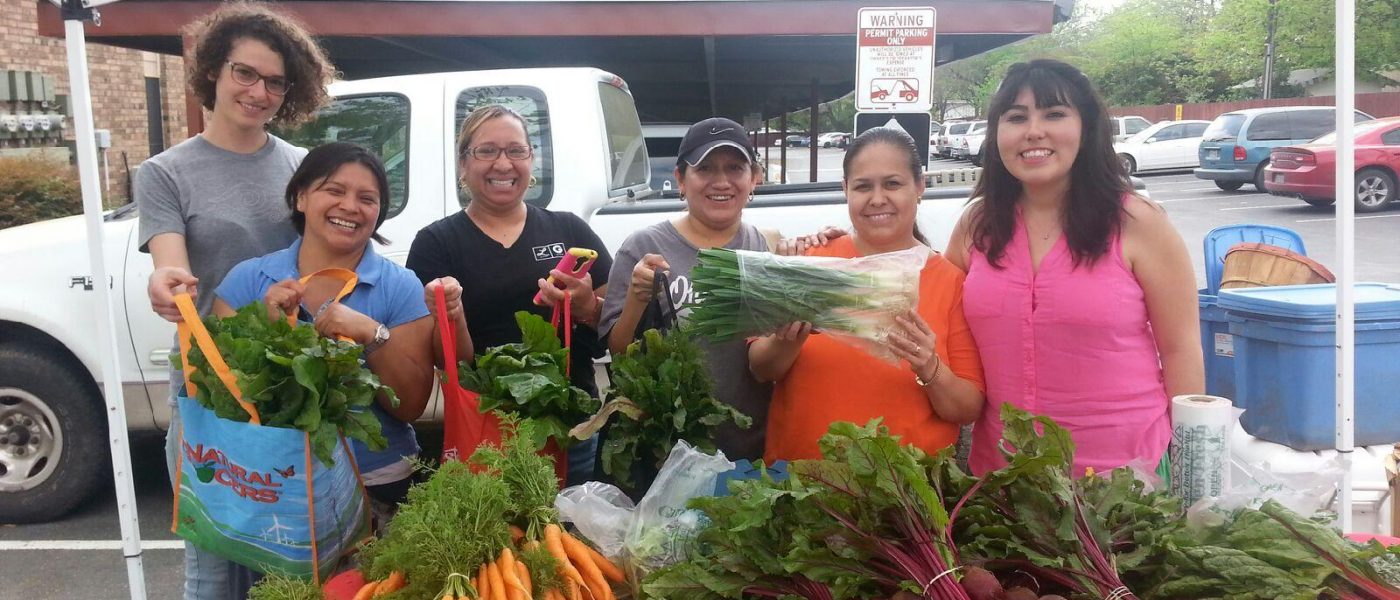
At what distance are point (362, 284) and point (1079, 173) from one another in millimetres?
1892

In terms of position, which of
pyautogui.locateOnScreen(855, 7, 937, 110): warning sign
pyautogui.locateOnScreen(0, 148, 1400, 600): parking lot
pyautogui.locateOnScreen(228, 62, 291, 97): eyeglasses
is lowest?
pyautogui.locateOnScreen(0, 148, 1400, 600): parking lot

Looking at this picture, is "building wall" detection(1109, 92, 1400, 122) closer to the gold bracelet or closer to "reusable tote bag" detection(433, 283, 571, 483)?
the gold bracelet

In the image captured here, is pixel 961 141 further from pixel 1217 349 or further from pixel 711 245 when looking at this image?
pixel 711 245

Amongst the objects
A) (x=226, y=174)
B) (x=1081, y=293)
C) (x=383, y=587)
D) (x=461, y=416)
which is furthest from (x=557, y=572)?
(x=226, y=174)

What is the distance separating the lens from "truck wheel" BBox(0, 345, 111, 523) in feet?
15.3

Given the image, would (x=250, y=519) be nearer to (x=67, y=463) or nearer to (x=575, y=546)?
(x=575, y=546)

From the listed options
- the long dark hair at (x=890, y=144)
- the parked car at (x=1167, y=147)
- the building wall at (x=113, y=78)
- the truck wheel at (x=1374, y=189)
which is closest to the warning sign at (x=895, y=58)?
the long dark hair at (x=890, y=144)

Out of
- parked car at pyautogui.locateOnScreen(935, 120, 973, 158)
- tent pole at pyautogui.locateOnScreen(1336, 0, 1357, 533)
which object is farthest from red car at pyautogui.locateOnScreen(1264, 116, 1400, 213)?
parked car at pyautogui.locateOnScreen(935, 120, 973, 158)

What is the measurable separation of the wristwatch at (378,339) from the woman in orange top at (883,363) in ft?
3.11

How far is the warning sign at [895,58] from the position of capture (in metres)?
5.80

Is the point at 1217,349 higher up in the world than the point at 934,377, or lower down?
lower down

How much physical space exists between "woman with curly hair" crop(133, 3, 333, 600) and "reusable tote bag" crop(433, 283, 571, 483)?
0.69 meters

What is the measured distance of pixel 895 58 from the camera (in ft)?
19.3

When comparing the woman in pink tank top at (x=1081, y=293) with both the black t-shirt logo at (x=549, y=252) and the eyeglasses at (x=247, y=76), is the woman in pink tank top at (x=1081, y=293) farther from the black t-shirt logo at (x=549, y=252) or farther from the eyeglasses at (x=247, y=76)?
the eyeglasses at (x=247, y=76)
